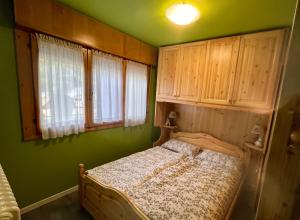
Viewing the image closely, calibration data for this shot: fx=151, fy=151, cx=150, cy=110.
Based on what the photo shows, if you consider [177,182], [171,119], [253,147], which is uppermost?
[171,119]

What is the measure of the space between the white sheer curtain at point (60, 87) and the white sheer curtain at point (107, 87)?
0.24 meters

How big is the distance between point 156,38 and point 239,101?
5.84 ft

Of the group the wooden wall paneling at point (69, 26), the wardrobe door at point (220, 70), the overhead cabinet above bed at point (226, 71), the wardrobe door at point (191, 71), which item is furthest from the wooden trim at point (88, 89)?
the wardrobe door at point (220, 70)

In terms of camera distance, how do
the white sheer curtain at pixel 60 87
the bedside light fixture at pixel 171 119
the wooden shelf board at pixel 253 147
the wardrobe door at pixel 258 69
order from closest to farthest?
1. the white sheer curtain at pixel 60 87
2. the wardrobe door at pixel 258 69
3. the wooden shelf board at pixel 253 147
4. the bedside light fixture at pixel 171 119

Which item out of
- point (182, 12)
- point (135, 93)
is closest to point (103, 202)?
point (135, 93)

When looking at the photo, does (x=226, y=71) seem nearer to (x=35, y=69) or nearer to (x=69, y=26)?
(x=69, y=26)

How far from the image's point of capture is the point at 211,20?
195 cm

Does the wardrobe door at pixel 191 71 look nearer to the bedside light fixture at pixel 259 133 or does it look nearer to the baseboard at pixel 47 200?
the bedside light fixture at pixel 259 133

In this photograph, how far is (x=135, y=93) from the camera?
307cm

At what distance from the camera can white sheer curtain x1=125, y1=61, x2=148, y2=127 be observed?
2947 millimetres

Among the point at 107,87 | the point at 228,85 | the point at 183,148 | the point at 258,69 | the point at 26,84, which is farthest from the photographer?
the point at 183,148

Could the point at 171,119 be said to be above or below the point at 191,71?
below

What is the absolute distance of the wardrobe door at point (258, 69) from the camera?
1.99 meters

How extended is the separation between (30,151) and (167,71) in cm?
257
